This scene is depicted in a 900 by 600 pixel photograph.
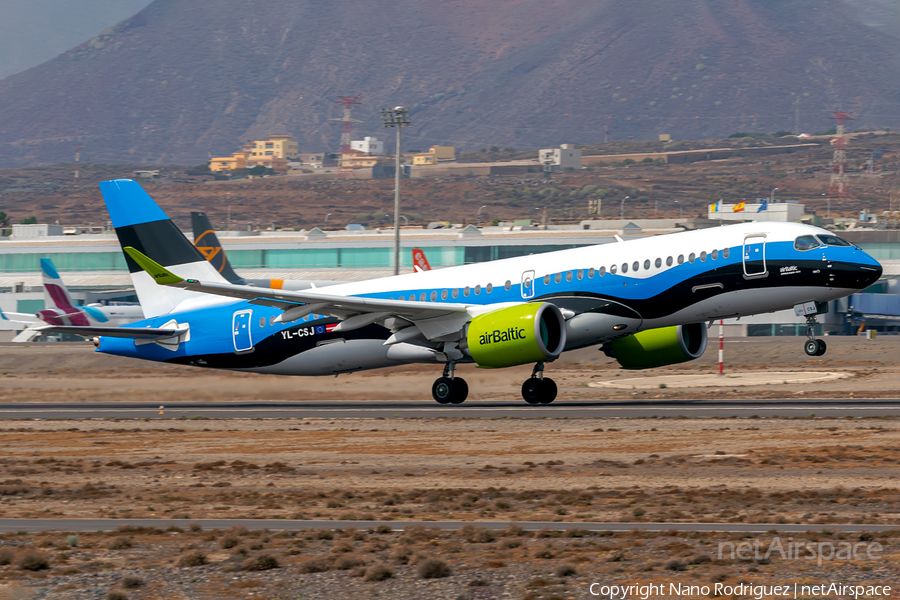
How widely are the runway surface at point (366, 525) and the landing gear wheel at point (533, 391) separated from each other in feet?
60.6

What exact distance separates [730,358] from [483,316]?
30482 mm

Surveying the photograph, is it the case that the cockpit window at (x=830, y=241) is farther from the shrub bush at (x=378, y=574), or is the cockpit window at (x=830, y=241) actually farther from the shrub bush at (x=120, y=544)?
the shrub bush at (x=120, y=544)

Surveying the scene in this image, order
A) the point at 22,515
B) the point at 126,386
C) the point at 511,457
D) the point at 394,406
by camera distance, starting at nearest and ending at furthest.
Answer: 1. the point at 22,515
2. the point at 511,457
3. the point at 394,406
4. the point at 126,386

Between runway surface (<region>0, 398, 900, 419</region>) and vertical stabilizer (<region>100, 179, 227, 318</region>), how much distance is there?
12.6 ft

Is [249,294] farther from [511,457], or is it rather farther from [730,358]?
[730,358]

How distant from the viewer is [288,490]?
20.7 meters

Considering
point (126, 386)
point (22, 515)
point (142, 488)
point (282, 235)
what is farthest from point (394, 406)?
point (282, 235)

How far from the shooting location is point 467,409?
3531cm

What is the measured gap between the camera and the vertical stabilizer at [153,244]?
39188 millimetres

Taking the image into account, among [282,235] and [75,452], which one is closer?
[75,452]

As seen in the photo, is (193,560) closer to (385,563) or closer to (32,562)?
(32,562)

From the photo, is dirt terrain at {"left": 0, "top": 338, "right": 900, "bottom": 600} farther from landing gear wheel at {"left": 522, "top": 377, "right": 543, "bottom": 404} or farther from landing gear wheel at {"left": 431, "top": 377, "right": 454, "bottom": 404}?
landing gear wheel at {"left": 522, "top": 377, "right": 543, "bottom": 404}

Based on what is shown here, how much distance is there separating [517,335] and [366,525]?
15.5 metres

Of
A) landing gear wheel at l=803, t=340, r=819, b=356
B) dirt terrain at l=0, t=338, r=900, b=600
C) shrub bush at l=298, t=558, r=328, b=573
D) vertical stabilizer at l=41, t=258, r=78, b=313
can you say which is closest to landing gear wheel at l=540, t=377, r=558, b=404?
dirt terrain at l=0, t=338, r=900, b=600
